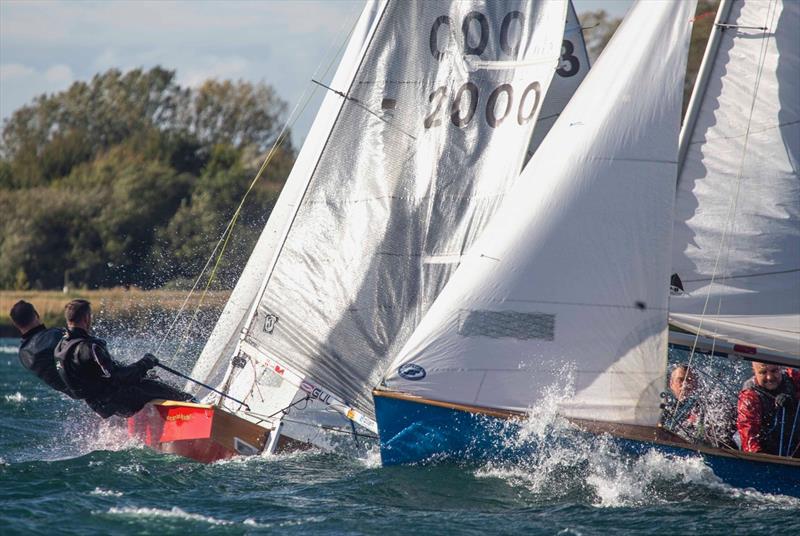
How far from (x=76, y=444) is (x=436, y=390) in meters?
3.22

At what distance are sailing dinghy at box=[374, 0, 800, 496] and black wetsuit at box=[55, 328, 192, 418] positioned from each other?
1887 mm

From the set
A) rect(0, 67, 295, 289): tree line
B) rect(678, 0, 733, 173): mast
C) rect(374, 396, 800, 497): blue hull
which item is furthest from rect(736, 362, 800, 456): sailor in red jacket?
rect(0, 67, 295, 289): tree line

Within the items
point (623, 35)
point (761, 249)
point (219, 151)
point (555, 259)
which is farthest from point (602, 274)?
point (219, 151)

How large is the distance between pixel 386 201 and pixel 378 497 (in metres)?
2.49

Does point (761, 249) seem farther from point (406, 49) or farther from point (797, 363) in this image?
point (406, 49)

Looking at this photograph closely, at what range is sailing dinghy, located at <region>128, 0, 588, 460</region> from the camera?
29.6ft

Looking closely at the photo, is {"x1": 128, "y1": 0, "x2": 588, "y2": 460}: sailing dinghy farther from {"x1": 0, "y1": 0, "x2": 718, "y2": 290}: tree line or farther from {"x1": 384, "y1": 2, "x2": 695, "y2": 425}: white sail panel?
{"x1": 0, "y1": 0, "x2": 718, "y2": 290}: tree line

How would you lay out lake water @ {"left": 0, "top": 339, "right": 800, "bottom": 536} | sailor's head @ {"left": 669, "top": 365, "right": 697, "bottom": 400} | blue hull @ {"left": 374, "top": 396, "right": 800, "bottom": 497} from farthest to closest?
sailor's head @ {"left": 669, "top": 365, "right": 697, "bottom": 400} < blue hull @ {"left": 374, "top": 396, "right": 800, "bottom": 497} < lake water @ {"left": 0, "top": 339, "right": 800, "bottom": 536}

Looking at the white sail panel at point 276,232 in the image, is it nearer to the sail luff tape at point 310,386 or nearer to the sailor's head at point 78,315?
the sail luff tape at point 310,386

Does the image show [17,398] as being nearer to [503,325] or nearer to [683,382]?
[503,325]

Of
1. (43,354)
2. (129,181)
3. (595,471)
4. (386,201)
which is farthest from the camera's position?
A: (129,181)

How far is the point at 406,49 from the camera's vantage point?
9219 millimetres

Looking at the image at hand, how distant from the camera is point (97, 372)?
335 inches

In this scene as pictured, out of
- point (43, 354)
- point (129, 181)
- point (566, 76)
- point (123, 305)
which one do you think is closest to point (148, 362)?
point (43, 354)
